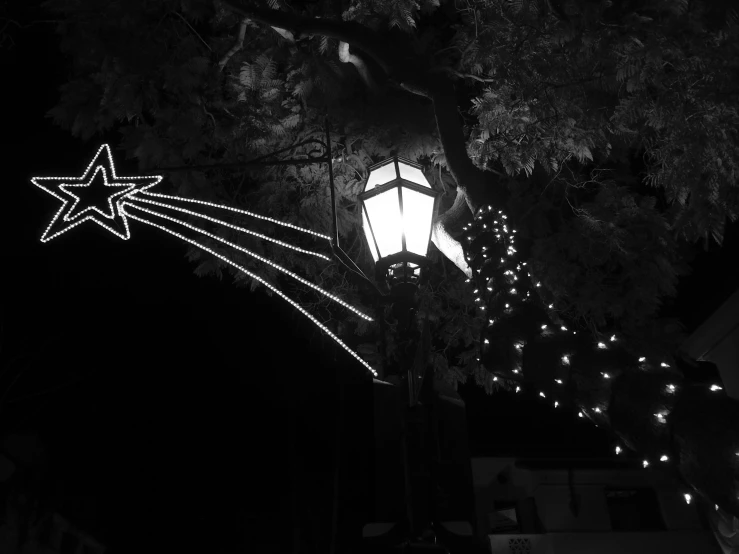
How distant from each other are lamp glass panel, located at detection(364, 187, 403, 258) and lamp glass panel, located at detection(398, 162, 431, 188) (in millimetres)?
201

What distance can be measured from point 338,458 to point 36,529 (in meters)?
6.13

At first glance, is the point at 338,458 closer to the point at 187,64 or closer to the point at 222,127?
the point at 222,127

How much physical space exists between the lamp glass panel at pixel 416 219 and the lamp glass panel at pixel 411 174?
0.44ft

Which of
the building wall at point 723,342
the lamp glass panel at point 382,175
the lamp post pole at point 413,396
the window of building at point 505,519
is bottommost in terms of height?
the lamp post pole at point 413,396

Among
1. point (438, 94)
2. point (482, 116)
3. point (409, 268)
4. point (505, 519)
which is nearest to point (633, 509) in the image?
point (505, 519)

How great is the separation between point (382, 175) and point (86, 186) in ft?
8.29

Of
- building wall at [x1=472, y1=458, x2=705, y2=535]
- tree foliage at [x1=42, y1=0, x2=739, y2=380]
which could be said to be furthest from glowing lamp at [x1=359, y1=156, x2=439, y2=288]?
building wall at [x1=472, y1=458, x2=705, y2=535]

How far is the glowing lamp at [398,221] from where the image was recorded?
4480 millimetres

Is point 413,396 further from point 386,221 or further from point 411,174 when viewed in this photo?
point 411,174

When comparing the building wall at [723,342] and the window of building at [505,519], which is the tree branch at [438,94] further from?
the window of building at [505,519]

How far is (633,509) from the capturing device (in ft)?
62.0

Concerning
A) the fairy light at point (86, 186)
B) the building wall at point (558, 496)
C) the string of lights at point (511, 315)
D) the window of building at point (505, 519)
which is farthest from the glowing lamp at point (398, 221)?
the window of building at point (505, 519)

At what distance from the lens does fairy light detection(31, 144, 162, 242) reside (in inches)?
202

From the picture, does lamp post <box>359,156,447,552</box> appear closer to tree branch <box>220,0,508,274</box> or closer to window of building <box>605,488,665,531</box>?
tree branch <box>220,0,508,274</box>
